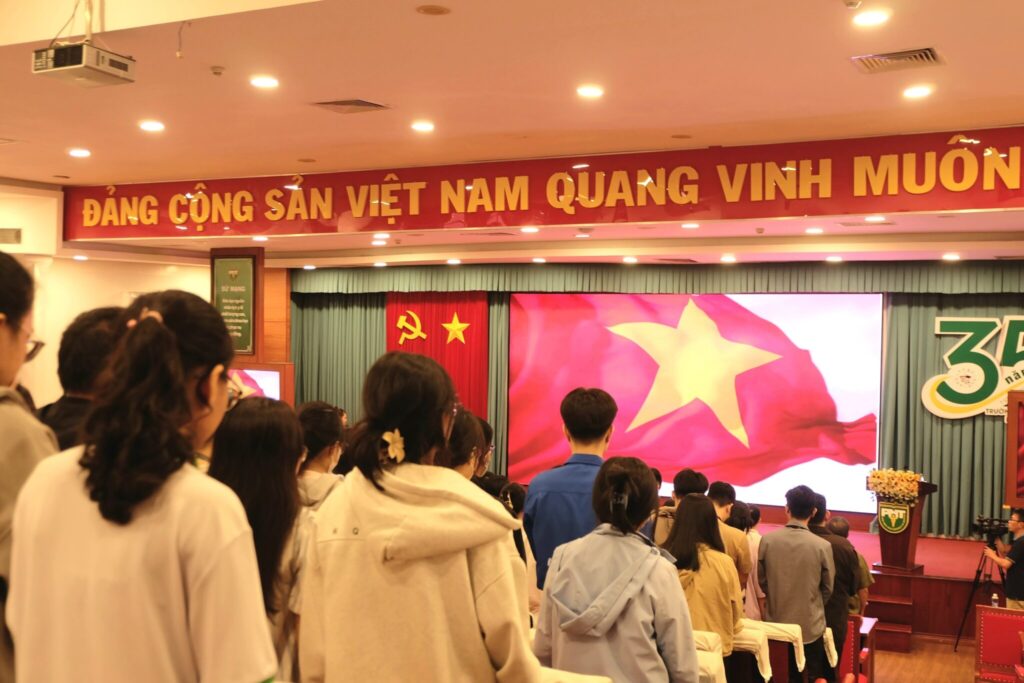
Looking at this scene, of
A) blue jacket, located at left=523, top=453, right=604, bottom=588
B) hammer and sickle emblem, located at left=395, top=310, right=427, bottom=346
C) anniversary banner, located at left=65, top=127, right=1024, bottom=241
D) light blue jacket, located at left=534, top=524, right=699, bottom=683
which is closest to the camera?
light blue jacket, located at left=534, top=524, right=699, bottom=683

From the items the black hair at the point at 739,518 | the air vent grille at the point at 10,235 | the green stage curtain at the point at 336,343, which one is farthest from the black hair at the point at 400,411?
the green stage curtain at the point at 336,343

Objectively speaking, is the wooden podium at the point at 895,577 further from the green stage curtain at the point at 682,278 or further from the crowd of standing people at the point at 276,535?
the crowd of standing people at the point at 276,535

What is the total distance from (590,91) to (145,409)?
360 centimetres

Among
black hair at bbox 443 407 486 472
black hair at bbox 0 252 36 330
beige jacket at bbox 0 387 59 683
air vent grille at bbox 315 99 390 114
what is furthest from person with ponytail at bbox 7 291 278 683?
air vent grille at bbox 315 99 390 114

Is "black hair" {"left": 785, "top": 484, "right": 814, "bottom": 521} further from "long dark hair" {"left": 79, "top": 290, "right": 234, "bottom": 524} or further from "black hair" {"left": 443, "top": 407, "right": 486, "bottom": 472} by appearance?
"long dark hair" {"left": 79, "top": 290, "right": 234, "bottom": 524}

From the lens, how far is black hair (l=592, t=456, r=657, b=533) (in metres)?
2.43

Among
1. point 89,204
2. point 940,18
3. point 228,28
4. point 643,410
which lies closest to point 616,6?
point 940,18

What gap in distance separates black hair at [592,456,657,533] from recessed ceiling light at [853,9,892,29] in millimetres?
1883

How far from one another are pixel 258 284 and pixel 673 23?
4926mm

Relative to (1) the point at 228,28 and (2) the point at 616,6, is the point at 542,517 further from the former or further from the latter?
(1) the point at 228,28

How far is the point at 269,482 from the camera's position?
6.03ft

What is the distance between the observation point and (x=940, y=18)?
343 cm

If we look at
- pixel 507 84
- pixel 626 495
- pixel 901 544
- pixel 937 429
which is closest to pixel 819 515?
pixel 901 544

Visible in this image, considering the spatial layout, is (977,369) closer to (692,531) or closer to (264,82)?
(692,531)
